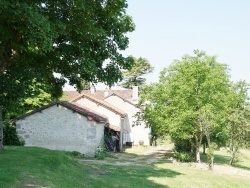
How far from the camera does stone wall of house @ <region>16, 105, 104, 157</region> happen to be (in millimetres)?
30516

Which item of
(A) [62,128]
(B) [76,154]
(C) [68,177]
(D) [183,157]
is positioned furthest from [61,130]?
(C) [68,177]

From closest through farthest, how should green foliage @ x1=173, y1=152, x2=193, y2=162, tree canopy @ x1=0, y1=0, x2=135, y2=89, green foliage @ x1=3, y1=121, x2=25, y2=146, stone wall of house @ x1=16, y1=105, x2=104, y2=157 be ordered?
tree canopy @ x1=0, y1=0, x2=135, y2=89, stone wall of house @ x1=16, y1=105, x2=104, y2=157, green foliage @ x1=3, y1=121, x2=25, y2=146, green foliage @ x1=173, y1=152, x2=193, y2=162

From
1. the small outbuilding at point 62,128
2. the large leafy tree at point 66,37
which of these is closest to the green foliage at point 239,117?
the small outbuilding at point 62,128

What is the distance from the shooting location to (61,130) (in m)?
31.2

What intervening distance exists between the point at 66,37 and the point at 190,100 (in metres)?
19.5

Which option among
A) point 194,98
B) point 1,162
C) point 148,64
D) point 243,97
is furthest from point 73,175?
point 148,64

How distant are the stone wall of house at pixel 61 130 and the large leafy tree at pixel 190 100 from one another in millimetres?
6807

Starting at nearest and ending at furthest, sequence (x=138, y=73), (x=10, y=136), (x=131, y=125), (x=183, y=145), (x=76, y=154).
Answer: (x=76, y=154), (x=10, y=136), (x=183, y=145), (x=131, y=125), (x=138, y=73)

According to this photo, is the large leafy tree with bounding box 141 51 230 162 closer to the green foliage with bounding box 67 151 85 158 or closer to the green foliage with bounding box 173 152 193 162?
the green foliage with bounding box 173 152 193 162

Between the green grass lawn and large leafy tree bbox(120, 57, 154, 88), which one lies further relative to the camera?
large leafy tree bbox(120, 57, 154, 88)

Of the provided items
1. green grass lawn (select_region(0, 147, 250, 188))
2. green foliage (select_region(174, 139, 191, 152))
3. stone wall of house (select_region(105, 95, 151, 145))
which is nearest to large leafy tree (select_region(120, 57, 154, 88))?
stone wall of house (select_region(105, 95, 151, 145))

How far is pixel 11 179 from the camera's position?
11.7 m

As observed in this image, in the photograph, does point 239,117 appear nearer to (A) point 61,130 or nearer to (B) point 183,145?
(B) point 183,145

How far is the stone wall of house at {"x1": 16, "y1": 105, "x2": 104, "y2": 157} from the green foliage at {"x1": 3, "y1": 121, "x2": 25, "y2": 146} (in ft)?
1.71
